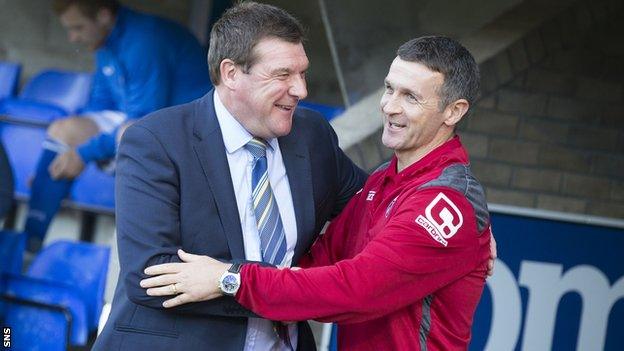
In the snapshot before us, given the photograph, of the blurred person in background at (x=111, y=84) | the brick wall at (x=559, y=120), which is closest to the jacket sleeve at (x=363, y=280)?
the brick wall at (x=559, y=120)

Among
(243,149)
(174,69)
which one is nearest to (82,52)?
(174,69)

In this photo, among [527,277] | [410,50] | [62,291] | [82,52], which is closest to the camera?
[410,50]

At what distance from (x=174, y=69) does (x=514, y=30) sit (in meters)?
2.03

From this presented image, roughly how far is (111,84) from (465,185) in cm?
403

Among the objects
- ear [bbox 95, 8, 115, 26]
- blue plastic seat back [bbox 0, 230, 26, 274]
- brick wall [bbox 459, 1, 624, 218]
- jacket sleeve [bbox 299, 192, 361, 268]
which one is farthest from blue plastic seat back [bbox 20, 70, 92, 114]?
jacket sleeve [bbox 299, 192, 361, 268]

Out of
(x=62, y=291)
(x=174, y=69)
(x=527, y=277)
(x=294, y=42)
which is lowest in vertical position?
(x=62, y=291)

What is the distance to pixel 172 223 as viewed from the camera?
9.02 feet

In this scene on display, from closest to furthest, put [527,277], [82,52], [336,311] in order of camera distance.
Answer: [336,311]
[527,277]
[82,52]

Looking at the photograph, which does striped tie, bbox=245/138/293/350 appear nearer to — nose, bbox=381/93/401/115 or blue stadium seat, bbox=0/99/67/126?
nose, bbox=381/93/401/115

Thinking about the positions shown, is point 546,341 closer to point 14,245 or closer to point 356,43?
point 356,43

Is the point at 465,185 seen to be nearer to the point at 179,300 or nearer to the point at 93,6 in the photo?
the point at 179,300

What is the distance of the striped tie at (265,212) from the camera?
288 centimetres

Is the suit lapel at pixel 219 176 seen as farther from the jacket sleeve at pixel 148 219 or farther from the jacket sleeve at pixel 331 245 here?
the jacket sleeve at pixel 331 245

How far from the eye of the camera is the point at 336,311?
267 cm
